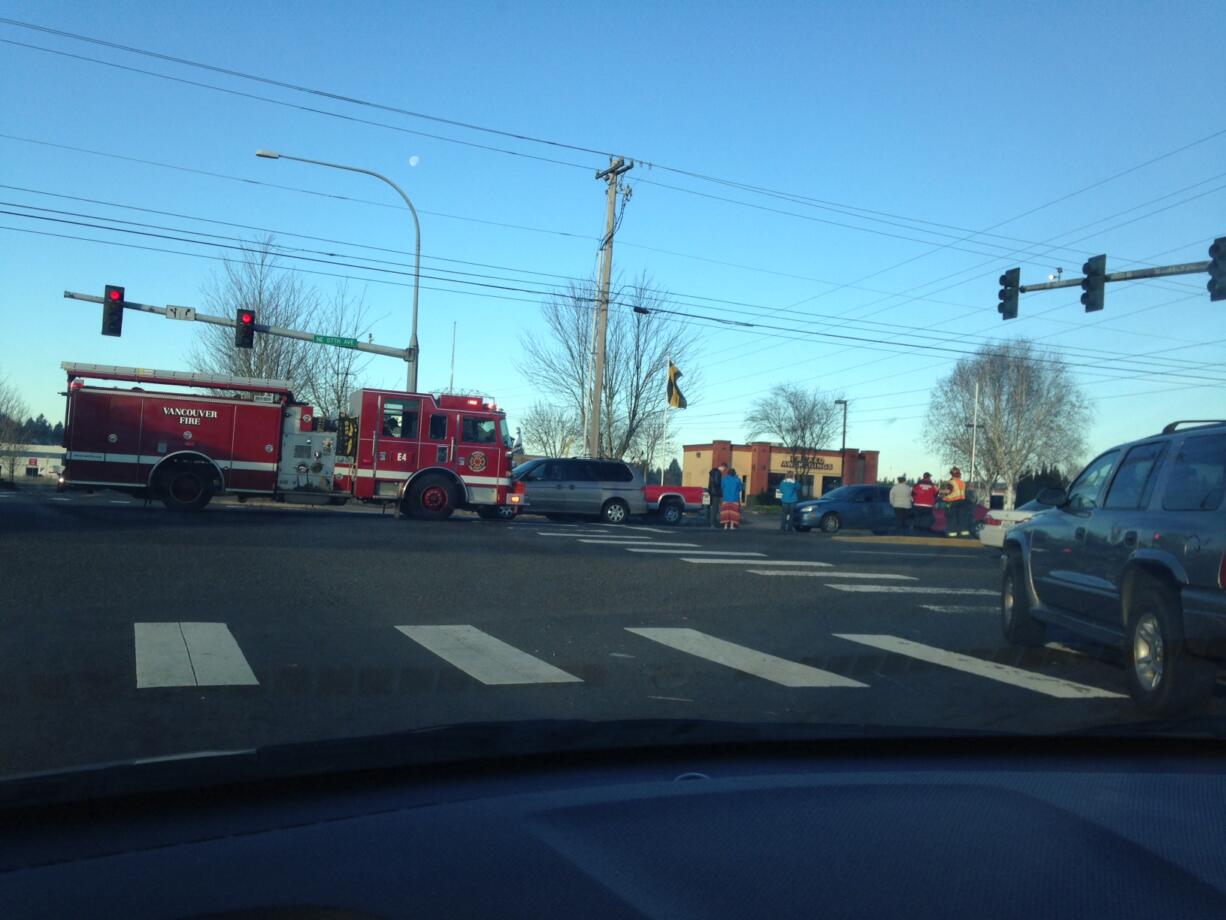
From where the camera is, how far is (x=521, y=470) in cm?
2791

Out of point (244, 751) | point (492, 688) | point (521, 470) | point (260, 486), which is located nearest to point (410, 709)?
point (492, 688)

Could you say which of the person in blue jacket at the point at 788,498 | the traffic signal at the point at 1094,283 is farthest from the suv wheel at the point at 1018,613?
the person in blue jacket at the point at 788,498

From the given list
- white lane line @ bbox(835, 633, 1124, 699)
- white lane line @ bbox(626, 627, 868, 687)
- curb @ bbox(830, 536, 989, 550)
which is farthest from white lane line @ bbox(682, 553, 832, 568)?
curb @ bbox(830, 536, 989, 550)

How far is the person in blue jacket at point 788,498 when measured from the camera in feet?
92.6

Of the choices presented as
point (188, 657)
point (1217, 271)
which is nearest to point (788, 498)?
point (1217, 271)

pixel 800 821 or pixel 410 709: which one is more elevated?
pixel 800 821

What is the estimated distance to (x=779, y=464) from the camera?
262 ft

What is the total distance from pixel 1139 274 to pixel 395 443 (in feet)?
49.2

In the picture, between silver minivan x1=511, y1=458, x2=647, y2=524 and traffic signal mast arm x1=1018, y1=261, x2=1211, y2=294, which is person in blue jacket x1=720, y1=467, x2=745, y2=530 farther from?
traffic signal mast arm x1=1018, y1=261, x2=1211, y2=294

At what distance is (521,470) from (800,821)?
83.3 ft

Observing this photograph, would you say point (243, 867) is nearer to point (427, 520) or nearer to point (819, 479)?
point (427, 520)

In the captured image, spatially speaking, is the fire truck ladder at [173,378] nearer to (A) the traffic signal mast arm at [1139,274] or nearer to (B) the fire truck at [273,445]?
(B) the fire truck at [273,445]

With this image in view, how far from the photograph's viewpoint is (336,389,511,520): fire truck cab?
23156mm

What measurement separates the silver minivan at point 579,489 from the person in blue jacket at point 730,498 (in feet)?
7.33
